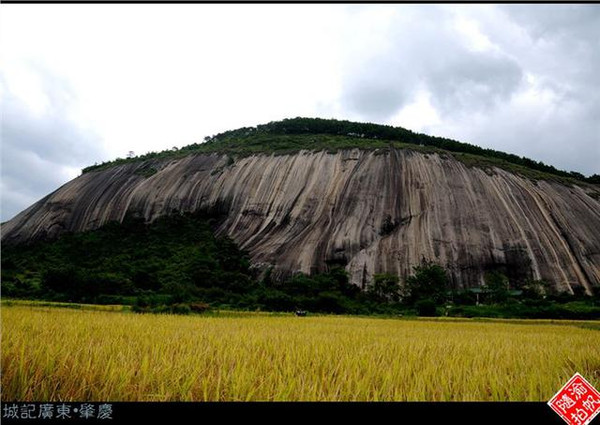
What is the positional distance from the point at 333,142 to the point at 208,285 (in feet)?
110

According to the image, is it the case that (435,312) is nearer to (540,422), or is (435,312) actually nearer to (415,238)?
(415,238)

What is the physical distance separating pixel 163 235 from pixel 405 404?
5556cm

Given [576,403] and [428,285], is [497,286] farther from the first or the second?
[576,403]

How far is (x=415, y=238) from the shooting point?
43.1 metres

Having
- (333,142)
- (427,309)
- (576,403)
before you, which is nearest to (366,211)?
(427,309)

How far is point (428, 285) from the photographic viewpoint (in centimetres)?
3641

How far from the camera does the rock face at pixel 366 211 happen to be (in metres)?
41.4

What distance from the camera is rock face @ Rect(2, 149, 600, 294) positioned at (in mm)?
41406

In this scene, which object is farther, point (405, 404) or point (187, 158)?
point (187, 158)

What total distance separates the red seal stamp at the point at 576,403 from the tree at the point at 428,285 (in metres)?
35.2

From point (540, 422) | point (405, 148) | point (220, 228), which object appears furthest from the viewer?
point (405, 148)

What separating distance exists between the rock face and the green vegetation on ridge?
3.26m

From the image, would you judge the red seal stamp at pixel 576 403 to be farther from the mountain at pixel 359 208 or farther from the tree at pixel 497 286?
the tree at pixel 497 286

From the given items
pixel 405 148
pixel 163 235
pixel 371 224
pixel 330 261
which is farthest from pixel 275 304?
pixel 405 148
